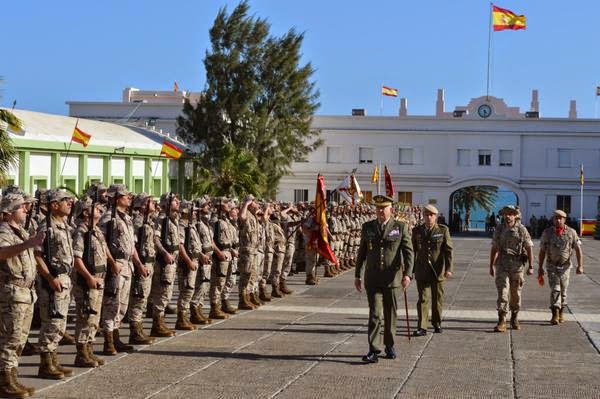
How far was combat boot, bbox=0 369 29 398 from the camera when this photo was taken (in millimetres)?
10578

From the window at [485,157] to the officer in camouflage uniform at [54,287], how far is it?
66663 millimetres

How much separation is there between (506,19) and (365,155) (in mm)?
14000

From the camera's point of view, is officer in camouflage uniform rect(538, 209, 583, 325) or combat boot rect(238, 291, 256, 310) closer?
officer in camouflage uniform rect(538, 209, 583, 325)

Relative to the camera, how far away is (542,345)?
15.0 m

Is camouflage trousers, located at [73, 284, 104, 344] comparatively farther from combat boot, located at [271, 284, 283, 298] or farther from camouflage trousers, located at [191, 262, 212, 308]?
combat boot, located at [271, 284, 283, 298]

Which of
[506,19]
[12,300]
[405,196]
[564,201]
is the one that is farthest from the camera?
[405,196]

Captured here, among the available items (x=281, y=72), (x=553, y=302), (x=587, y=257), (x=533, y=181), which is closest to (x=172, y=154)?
(x=587, y=257)

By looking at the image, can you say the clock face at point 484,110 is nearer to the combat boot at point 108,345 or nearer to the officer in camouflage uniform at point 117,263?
the officer in camouflage uniform at point 117,263

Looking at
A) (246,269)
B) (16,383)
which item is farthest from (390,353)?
(246,269)

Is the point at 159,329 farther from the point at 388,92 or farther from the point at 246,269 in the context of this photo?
the point at 388,92

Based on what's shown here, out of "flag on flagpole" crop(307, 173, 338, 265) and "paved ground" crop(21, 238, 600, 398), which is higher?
"flag on flagpole" crop(307, 173, 338, 265)

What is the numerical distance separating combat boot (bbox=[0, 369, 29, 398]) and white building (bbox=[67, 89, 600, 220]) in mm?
64648

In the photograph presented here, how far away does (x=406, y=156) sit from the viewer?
77500 millimetres

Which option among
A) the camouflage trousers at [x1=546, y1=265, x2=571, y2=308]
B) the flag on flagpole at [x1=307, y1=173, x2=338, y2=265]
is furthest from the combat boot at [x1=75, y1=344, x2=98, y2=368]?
the flag on flagpole at [x1=307, y1=173, x2=338, y2=265]
